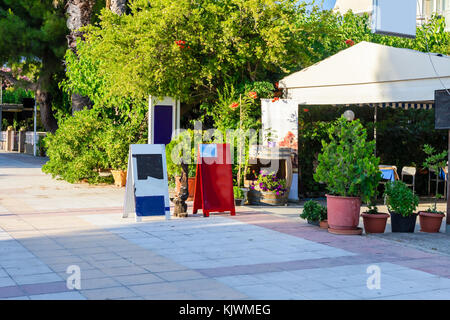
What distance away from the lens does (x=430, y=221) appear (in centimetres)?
934

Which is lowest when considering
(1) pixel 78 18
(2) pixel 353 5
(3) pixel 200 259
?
(3) pixel 200 259

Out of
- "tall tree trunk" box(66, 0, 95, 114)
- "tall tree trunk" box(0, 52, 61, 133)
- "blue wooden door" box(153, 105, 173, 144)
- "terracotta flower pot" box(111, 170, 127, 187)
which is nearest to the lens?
"blue wooden door" box(153, 105, 173, 144)

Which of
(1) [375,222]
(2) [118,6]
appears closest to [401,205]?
(1) [375,222]

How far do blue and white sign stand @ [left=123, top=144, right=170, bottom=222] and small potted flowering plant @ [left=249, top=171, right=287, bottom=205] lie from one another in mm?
2640

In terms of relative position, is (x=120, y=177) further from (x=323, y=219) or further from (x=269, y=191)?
(x=323, y=219)

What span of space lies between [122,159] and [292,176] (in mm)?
4639

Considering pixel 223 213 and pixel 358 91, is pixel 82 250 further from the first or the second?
pixel 358 91

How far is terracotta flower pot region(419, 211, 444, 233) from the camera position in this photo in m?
9.32

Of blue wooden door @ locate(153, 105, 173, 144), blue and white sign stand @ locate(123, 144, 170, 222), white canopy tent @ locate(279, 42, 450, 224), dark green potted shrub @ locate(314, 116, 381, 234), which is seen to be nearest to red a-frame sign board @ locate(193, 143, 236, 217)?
blue and white sign stand @ locate(123, 144, 170, 222)

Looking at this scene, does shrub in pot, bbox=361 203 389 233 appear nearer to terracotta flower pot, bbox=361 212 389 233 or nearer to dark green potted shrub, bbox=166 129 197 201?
terracotta flower pot, bbox=361 212 389 233

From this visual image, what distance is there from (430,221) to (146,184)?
448 cm

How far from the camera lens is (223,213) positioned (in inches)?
432

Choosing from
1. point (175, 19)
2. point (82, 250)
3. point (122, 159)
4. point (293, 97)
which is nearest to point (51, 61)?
point (122, 159)

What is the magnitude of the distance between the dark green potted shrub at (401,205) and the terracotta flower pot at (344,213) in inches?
23.0
